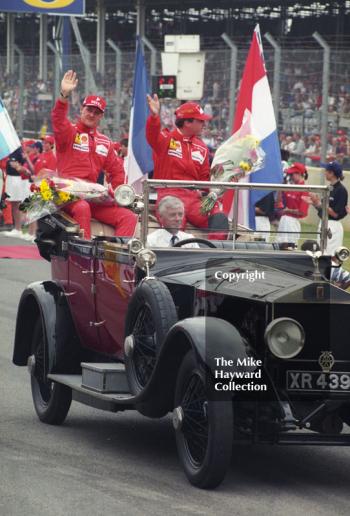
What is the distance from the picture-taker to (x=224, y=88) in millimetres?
23266

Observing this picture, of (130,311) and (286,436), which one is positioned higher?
(130,311)

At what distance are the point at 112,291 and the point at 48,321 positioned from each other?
73cm

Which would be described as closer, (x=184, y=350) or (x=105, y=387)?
(x=184, y=350)

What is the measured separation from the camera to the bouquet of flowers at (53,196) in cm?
791

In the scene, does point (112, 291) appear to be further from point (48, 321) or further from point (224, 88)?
point (224, 88)

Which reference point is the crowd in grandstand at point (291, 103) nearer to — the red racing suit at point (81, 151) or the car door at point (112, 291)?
the red racing suit at point (81, 151)

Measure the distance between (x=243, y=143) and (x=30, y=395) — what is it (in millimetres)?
2411

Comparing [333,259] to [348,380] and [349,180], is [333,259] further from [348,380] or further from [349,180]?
[349,180]

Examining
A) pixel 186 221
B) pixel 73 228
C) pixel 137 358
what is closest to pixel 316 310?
pixel 137 358

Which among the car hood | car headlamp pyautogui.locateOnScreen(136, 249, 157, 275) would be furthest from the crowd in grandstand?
car headlamp pyautogui.locateOnScreen(136, 249, 157, 275)

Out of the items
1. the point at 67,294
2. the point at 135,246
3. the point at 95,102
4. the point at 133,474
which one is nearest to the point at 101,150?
the point at 95,102

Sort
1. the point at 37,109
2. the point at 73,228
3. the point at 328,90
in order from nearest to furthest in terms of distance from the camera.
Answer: the point at 73,228
the point at 328,90
the point at 37,109

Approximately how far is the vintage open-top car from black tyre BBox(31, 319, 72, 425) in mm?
13

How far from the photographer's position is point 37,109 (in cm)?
3069
